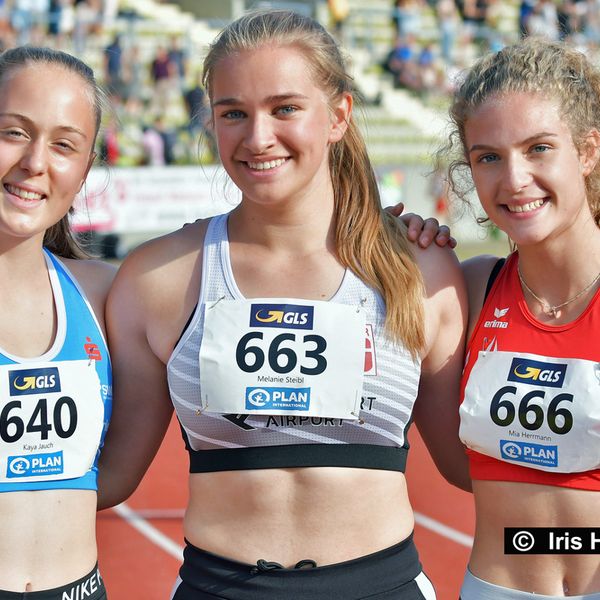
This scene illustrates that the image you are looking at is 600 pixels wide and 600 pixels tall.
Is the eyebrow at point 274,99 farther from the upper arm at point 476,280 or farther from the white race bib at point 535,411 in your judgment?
the white race bib at point 535,411

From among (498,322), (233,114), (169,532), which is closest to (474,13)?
(169,532)

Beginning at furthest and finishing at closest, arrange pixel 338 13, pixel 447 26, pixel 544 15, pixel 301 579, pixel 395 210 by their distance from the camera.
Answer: pixel 544 15
pixel 447 26
pixel 338 13
pixel 395 210
pixel 301 579

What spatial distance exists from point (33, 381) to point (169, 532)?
340 centimetres

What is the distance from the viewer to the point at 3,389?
104 inches

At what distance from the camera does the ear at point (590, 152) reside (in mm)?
2783

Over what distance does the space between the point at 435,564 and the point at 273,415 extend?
3096 millimetres

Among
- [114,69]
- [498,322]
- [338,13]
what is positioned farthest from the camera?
[338,13]

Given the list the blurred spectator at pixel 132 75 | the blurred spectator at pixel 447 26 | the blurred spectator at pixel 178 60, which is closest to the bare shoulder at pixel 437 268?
the blurred spectator at pixel 132 75

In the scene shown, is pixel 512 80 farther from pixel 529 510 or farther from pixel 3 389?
pixel 3 389

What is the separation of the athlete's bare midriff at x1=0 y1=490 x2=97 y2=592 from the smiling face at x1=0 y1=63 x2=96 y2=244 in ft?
2.34

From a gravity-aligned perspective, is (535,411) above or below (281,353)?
below

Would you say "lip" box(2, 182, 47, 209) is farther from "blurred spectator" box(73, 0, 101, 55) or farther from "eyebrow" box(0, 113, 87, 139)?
"blurred spectator" box(73, 0, 101, 55)

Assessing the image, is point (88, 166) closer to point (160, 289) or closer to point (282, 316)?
point (160, 289)

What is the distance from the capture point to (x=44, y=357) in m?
2.75
